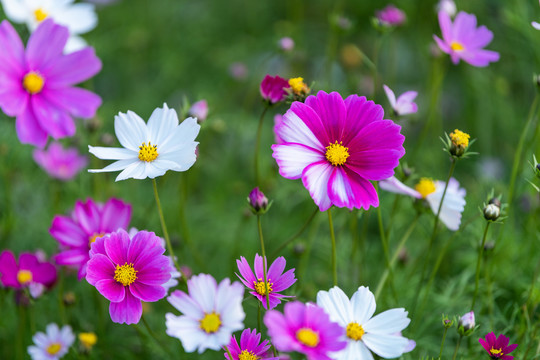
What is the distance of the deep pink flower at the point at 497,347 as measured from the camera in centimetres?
71

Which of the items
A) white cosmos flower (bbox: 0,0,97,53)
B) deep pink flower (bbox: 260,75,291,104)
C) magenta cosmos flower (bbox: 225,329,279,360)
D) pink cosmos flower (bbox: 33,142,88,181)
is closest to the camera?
magenta cosmos flower (bbox: 225,329,279,360)

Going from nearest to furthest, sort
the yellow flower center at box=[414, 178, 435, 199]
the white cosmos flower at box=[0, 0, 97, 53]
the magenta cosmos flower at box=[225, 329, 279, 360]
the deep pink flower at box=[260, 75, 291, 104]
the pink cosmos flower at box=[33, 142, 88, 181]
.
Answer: the magenta cosmos flower at box=[225, 329, 279, 360]
the deep pink flower at box=[260, 75, 291, 104]
the yellow flower center at box=[414, 178, 435, 199]
the white cosmos flower at box=[0, 0, 97, 53]
the pink cosmos flower at box=[33, 142, 88, 181]

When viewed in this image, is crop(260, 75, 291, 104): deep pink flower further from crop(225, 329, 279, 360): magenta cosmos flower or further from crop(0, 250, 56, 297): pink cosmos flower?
crop(0, 250, 56, 297): pink cosmos flower

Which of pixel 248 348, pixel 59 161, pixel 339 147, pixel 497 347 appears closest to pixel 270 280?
pixel 248 348

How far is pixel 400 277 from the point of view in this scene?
1.35m

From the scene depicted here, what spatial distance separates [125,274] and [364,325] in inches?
11.3

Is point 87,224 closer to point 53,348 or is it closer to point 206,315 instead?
point 53,348

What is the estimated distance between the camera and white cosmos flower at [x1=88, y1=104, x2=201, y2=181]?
2.37 ft

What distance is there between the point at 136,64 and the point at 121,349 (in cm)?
121

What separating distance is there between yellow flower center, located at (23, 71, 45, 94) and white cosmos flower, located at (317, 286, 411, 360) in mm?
557

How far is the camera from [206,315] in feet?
2.02

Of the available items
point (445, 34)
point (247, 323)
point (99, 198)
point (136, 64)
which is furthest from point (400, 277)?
point (136, 64)

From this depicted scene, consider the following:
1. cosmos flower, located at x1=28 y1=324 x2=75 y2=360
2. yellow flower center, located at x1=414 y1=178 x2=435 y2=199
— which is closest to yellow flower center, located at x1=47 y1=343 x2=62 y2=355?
cosmos flower, located at x1=28 y1=324 x2=75 y2=360

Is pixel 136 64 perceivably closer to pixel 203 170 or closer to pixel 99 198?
pixel 203 170
